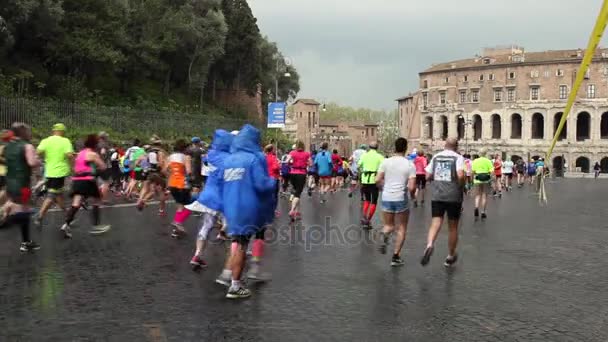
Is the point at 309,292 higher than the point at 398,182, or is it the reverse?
the point at 398,182

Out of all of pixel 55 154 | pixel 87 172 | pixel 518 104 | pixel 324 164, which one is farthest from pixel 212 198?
pixel 518 104

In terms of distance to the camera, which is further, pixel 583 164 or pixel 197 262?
pixel 583 164

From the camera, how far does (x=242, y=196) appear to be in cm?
664

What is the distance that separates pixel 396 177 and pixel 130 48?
126 feet

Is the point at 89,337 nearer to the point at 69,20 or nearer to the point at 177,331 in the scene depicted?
the point at 177,331

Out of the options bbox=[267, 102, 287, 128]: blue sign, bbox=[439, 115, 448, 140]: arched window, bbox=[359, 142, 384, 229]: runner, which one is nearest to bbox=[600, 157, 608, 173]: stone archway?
bbox=[439, 115, 448, 140]: arched window

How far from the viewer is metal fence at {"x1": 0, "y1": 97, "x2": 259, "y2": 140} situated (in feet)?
75.5

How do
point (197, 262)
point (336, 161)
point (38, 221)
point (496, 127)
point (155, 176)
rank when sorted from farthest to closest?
point (496, 127) < point (336, 161) < point (155, 176) < point (38, 221) < point (197, 262)

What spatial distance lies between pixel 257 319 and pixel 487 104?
9967 centimetres

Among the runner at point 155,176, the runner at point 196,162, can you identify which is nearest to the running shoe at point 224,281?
the runner at point 155,176

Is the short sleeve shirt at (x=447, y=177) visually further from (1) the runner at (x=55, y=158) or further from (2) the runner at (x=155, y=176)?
(2) the runner at (x=155, y=176)

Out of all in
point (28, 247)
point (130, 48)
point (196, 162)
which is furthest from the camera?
point (130, 48)

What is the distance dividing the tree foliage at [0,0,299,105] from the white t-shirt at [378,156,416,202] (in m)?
24.9

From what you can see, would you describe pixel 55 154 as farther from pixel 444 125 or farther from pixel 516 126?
pixel 444 125
